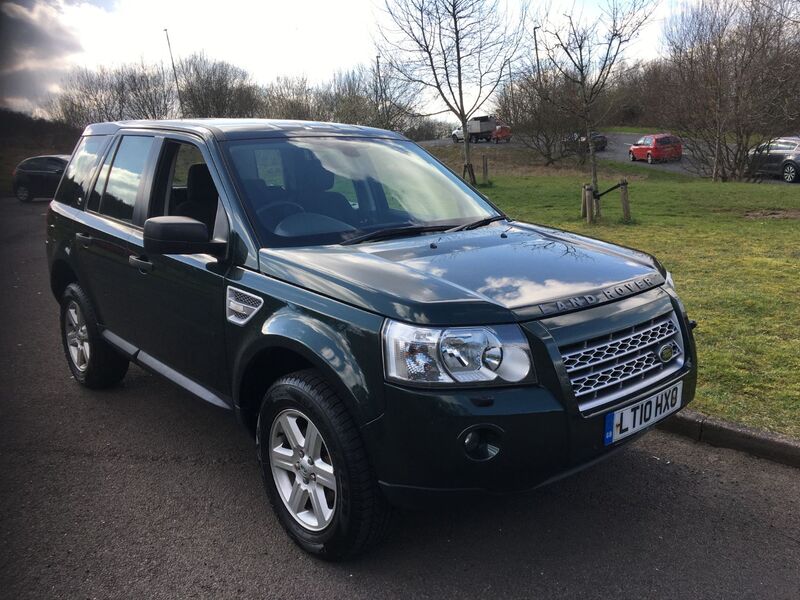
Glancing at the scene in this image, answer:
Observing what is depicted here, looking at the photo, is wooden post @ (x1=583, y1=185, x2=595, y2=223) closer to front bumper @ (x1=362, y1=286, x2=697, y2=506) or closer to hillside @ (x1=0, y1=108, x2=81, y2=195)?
front bumper @ (x1=362, y1=286, x2=697, y2=506)

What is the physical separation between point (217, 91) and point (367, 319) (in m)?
33.8

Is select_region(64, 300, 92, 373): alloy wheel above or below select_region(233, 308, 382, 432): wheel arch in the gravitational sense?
below

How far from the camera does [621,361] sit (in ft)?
8.96

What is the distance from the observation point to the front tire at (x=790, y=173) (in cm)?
2553

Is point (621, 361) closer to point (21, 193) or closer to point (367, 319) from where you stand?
point (367, 319)

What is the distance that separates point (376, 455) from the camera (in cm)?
252

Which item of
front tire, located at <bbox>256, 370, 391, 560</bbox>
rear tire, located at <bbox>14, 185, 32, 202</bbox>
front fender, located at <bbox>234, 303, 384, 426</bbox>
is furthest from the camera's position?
front tire, located at <bbox>256, 370, 391, 560</bbox>

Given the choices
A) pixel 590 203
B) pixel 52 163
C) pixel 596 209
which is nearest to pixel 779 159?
pixel 596 209

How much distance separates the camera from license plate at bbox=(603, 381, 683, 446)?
2.64m

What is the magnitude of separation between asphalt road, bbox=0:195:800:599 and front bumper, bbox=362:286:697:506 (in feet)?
1.74

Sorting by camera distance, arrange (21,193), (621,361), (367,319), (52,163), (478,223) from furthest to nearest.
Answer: (478,223) → (621,361) → (367,319) → (52,163) → (21,193)

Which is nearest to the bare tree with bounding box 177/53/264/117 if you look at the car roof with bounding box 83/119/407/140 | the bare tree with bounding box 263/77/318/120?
the bare tree with bounding box 263/77/318/120

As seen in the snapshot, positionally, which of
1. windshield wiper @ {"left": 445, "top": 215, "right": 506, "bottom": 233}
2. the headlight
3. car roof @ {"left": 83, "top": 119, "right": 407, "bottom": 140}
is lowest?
the headlight

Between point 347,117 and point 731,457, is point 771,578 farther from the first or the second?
point 347,117
